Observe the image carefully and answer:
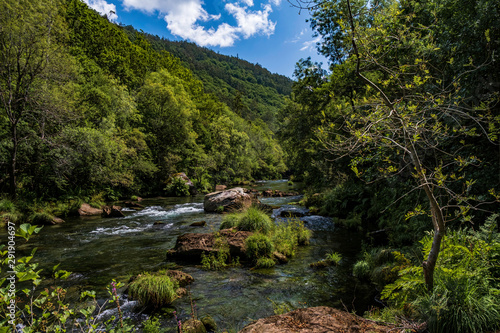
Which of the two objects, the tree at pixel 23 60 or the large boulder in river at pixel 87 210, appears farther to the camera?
the large boulder in river at pixel 87 210

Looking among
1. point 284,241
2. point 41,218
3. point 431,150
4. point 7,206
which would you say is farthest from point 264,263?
point 7,206

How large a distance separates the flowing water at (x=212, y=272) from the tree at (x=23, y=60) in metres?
6.65

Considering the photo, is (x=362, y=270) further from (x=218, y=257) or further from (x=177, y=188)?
(x=177, y=188)

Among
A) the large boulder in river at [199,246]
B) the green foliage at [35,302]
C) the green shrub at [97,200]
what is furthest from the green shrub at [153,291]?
the green shrub at [97,200]

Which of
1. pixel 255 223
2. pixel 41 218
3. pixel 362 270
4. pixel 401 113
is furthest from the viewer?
pixel 41 218

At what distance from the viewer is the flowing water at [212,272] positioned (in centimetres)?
532

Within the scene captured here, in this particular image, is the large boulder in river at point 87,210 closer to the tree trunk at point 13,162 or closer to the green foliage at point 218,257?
the tree trunk at point 13,162

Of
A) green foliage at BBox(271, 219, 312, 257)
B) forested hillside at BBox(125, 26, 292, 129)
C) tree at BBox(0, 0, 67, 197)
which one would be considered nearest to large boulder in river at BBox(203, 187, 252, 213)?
green foliage at BBox(271, 219, 312, 257)

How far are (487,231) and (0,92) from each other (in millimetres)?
19546

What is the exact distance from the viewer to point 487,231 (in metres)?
3.75

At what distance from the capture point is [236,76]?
6240 inches

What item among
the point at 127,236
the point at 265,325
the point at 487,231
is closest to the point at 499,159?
the point at 487,231

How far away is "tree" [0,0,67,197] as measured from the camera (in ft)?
43.4

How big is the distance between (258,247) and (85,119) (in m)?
19.3
